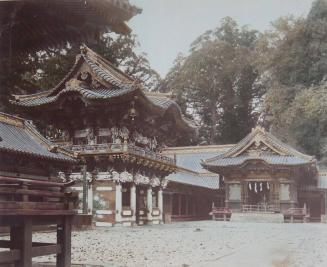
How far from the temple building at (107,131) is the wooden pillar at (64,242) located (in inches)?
533

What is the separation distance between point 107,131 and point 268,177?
13.7 meters

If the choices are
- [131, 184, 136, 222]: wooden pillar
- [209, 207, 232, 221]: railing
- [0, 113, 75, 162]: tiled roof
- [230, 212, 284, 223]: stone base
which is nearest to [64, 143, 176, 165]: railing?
[131, 184, 136, 222]: wooden pillar

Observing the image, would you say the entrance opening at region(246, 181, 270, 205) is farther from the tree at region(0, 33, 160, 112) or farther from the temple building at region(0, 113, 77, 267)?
the temple building at region(0, 113, 77, 267)

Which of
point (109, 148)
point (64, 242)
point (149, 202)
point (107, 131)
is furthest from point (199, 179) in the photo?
point (64, 242)

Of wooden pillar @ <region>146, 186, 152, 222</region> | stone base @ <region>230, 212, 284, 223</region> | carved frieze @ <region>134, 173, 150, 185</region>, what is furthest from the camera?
stone base @ <region>230, 212, 284, 223</region>

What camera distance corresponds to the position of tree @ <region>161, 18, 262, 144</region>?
4600 cm

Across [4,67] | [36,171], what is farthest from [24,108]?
[4,67]

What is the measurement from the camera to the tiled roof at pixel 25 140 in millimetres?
16438

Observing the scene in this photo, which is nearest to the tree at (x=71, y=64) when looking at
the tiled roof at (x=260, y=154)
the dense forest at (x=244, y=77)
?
the dense forest at (x=244, y=77)

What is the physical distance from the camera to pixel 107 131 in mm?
24062

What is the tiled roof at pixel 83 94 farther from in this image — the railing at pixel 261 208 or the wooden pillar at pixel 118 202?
the railing at pixel 261 208

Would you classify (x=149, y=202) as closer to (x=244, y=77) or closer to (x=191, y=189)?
(x=191, y=189)

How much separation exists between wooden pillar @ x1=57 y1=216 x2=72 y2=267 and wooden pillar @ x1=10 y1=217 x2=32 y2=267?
2.75 ft

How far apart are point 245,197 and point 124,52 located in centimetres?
1488
